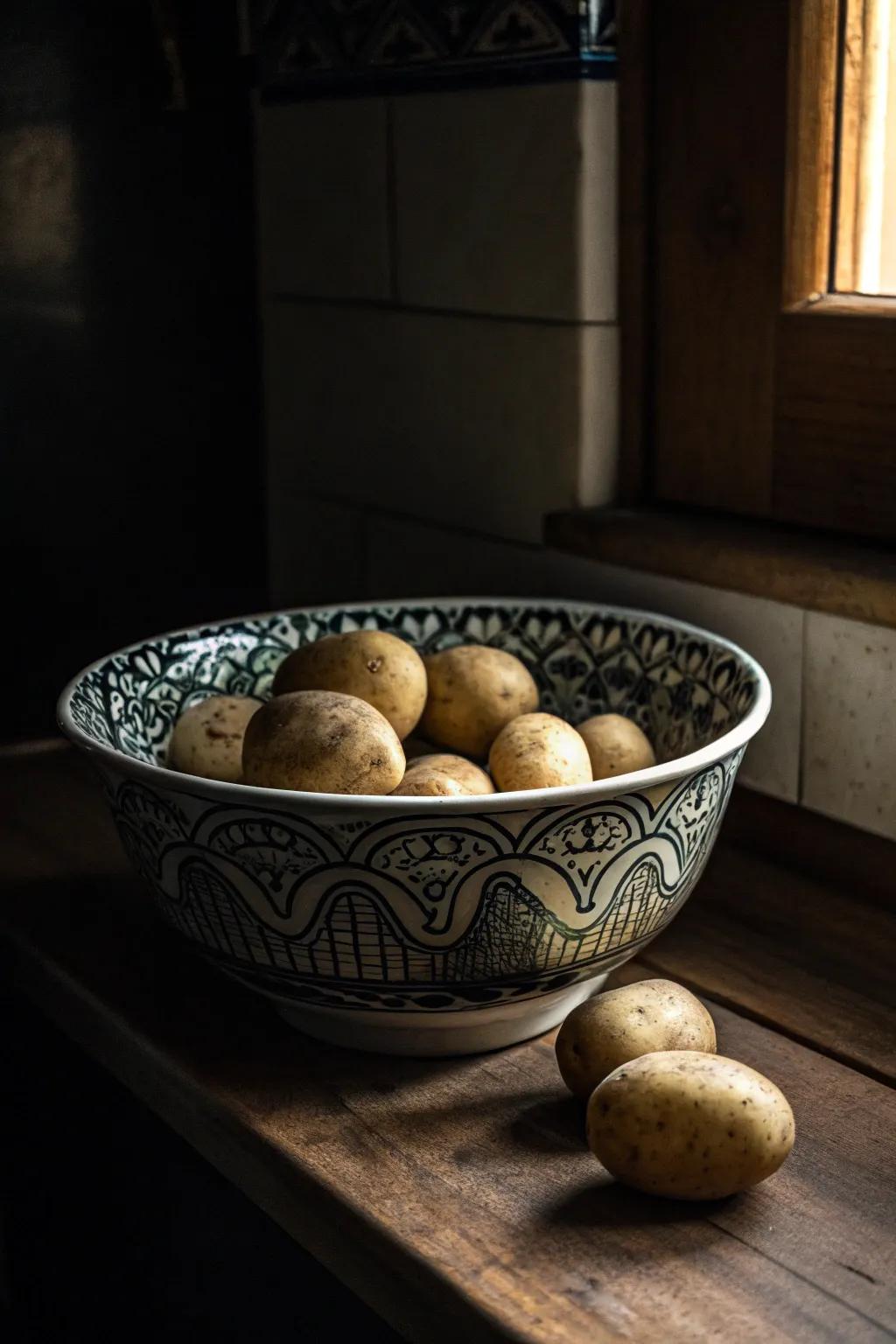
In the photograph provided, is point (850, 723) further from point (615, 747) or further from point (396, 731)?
point (396, 731)

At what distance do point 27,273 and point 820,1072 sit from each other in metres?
0.79

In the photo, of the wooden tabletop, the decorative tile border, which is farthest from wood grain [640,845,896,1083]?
the decorative tile border

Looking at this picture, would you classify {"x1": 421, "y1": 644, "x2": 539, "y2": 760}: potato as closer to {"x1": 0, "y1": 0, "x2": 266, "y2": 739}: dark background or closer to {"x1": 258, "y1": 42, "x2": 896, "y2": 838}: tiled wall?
{"x1": 258, "y1": 42, "x2": 896, "y2": 838}: tiled wall

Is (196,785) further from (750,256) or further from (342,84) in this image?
(342,84)

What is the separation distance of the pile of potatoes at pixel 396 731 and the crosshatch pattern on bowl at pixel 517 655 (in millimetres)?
29

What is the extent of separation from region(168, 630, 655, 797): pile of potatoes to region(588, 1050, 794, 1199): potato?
0.17 meters

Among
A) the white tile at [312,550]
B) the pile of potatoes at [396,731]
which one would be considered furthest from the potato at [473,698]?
the white tile at [312,550]

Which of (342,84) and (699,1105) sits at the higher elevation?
(342,84)

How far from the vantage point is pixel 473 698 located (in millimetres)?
797

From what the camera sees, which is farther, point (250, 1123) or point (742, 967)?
point (742, 967)

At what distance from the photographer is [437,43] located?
3.24 feet

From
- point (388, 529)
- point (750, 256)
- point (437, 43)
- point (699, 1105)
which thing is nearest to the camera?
point (699, 1105)

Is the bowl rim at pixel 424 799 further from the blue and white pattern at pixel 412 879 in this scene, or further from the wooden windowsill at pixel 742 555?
the wooden windowsill at pixel 742 555

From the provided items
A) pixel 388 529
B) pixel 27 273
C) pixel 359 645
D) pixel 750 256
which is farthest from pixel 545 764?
pixel 27 273
